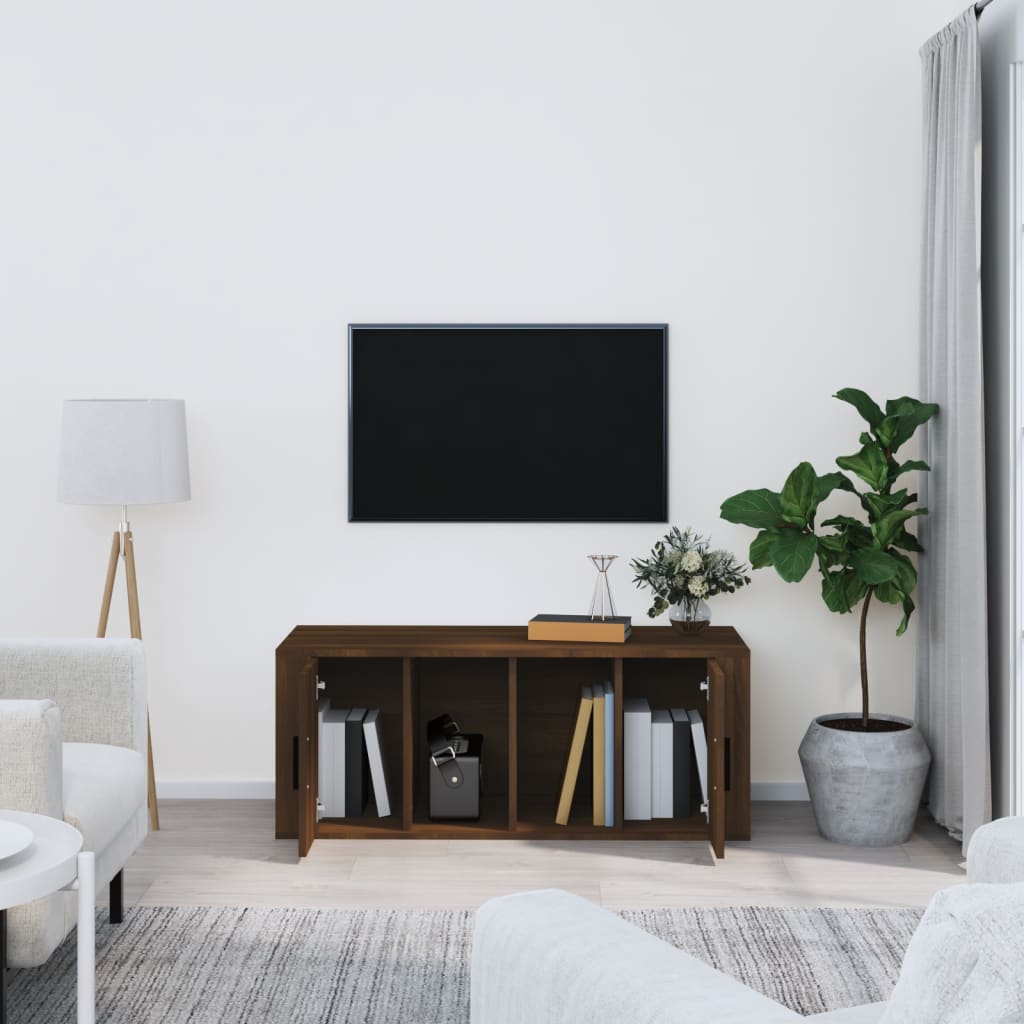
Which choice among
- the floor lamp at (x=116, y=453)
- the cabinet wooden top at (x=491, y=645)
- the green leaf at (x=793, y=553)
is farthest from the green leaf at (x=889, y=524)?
the floor lamp at (x=116, y=453)

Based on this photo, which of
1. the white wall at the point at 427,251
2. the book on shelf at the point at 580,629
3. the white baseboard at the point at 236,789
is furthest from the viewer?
the white baseboard at the point at 236,789

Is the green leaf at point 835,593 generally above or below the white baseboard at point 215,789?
above

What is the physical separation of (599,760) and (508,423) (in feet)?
3.75

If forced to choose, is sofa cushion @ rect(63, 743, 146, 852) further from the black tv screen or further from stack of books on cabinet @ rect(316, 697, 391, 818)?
the black tv screen

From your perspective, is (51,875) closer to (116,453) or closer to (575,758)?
(116,453)

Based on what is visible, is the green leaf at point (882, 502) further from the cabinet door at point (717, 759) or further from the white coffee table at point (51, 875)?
the white coffee table at point (51, 875)

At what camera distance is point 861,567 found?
371cm

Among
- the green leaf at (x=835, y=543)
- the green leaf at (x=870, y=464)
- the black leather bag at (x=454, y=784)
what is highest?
the green leaf at (x=870, y=464)

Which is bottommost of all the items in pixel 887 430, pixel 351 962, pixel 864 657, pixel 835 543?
pixel 351 962

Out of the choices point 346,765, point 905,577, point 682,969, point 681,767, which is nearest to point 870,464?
point 905,577

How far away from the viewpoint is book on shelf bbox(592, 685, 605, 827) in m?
3.81

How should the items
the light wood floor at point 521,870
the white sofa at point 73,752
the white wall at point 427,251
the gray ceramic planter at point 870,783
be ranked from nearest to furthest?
the white sofa at point 73,752 < the light wood floor at point 521,870 < the gray ceramic planter at point 870,783 < the white wall at point 427,251

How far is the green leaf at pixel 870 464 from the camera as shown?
378 centimetres

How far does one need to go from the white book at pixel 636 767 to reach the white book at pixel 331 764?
88 centimetres
